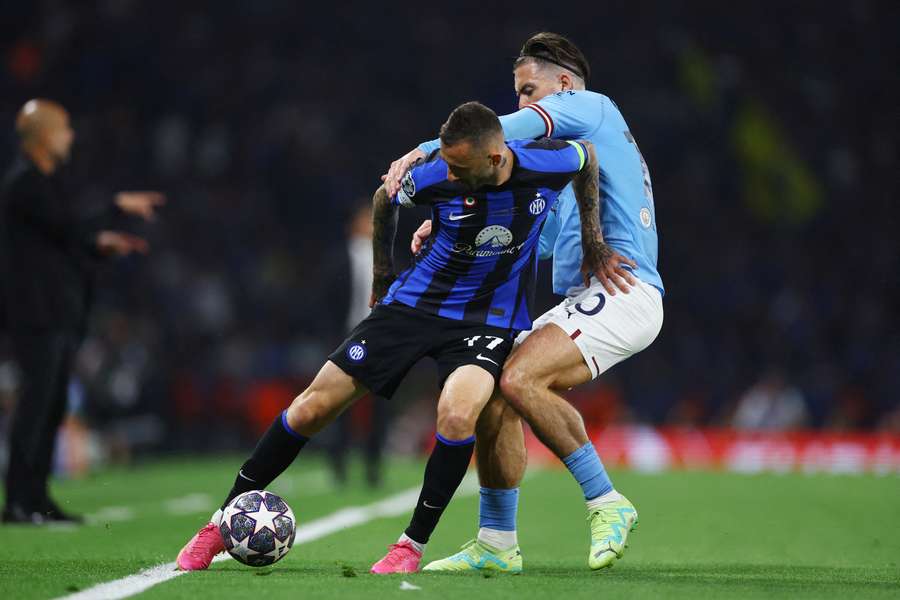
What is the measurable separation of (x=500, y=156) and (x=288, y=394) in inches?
484

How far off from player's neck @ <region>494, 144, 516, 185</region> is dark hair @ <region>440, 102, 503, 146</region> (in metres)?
0.13

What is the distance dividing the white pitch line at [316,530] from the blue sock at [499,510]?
1.14 metres

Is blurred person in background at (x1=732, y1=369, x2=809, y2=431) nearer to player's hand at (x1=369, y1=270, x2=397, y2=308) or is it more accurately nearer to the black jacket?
the black jacket

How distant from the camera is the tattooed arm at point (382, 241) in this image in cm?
538

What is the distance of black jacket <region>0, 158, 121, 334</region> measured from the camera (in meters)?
7.78

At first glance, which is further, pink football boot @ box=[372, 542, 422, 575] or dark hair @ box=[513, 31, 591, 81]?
dark hair @ box=[513, 31, 591, 81]

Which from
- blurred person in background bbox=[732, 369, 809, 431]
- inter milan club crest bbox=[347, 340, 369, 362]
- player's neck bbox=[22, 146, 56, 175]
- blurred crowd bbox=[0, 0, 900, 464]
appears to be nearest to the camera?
inter milan club crest bbox=[347, 340, 369, 362]

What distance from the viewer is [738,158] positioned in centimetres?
2084

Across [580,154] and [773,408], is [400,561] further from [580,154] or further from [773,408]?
[773,408]

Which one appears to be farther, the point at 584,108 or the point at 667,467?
the point at 667,467

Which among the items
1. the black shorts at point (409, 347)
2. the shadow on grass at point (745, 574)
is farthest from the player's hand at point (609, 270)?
the shadow on grass at point (745, 574)

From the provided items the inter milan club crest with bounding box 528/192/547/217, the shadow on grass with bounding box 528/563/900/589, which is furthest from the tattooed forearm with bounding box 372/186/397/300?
the shadow on grass with bounding box 528/563/900/589

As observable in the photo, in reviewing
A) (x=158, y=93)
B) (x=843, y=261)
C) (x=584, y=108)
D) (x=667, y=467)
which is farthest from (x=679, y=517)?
(x=158, y=93)

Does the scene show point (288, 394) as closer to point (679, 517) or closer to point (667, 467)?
point (667, 467)
